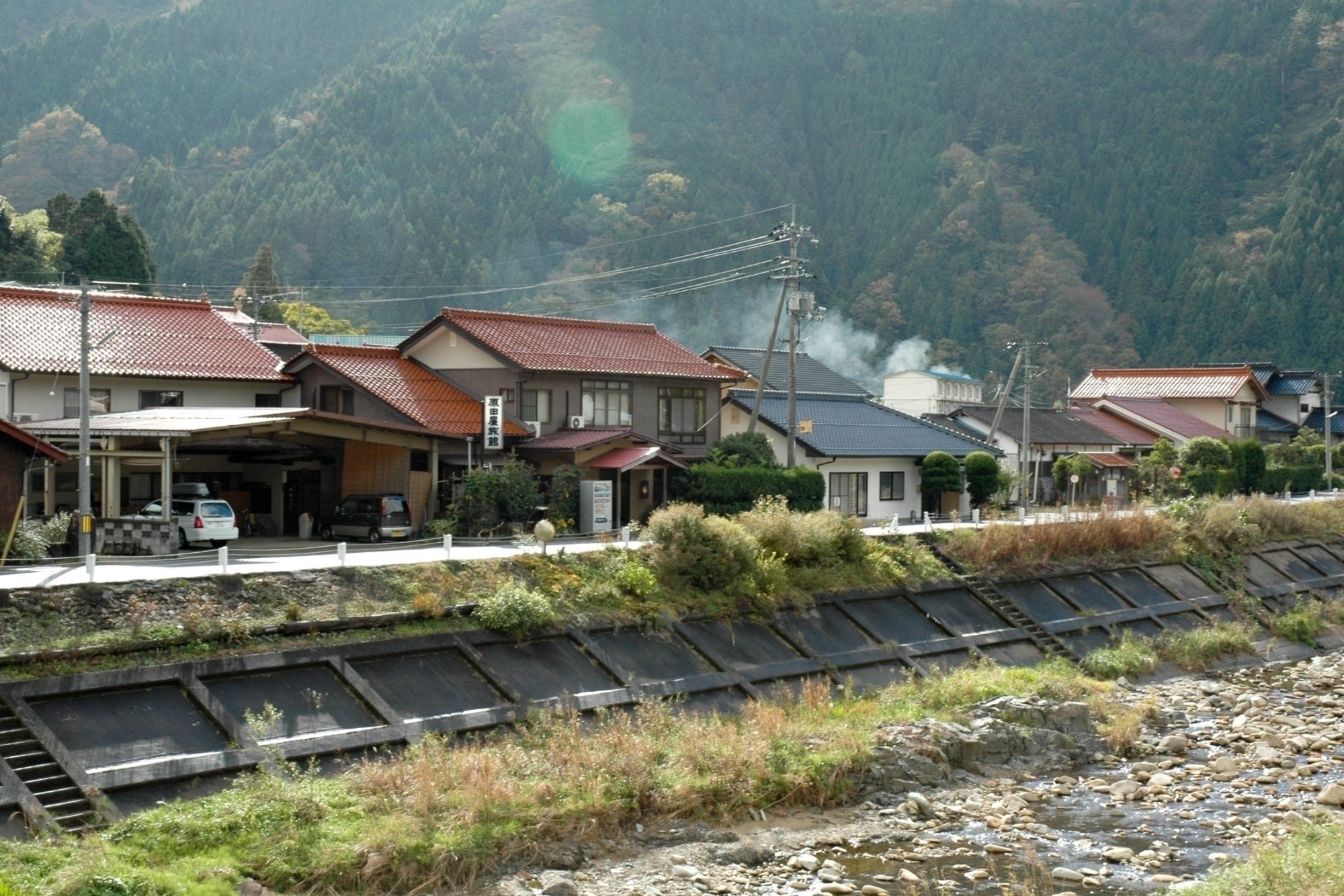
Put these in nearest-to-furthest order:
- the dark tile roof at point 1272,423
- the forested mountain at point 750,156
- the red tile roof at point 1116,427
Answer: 1. the red tile roof at point 1116,427
2. the dark tile roof at point 1272,423
3. the forested mountain at point 750,156

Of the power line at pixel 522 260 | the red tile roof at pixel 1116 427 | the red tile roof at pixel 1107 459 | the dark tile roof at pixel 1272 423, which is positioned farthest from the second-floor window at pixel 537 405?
the power line at pixel 522 260

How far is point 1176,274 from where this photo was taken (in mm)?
113875

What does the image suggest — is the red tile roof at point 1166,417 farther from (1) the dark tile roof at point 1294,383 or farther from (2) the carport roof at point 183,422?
(2) the carport roof at point 183,422

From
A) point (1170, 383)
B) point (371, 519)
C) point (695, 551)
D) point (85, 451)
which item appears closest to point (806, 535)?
point (695, 551)

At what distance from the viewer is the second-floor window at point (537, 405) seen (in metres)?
40.3

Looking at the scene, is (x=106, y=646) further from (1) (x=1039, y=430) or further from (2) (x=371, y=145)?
(2) (x=371, y=145)

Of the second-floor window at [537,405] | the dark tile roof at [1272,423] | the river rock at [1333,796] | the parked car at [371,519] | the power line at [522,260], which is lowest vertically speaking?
the river rock at [1333,796]

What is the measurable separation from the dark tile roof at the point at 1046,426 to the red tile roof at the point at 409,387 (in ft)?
87.3

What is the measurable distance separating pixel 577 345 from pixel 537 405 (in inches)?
140

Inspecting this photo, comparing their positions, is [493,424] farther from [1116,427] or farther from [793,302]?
[1116,427]

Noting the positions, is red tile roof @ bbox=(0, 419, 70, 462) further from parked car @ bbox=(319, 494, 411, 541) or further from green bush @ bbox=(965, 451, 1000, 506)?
green bush @ bbox=(965, 451, 1000, 506)

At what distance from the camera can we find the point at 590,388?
4172 centimetres

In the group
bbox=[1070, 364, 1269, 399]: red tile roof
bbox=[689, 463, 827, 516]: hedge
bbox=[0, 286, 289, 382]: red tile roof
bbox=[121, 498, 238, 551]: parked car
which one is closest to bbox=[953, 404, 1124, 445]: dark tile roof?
bbox=[1070, 364, 1269, 399]: red tile roof

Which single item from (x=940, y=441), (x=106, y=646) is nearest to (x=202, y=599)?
(x=106, y=646)
